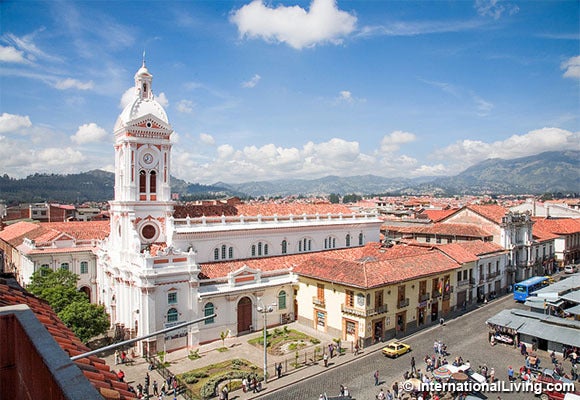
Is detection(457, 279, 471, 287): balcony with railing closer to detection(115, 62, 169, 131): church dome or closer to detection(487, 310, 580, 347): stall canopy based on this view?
detection(487, 310, 580, 347): stall canopy

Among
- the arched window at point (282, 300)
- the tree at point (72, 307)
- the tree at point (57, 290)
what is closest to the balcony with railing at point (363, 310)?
the arched window at point (282, 300)

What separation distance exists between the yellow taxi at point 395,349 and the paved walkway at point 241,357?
1.49 meters

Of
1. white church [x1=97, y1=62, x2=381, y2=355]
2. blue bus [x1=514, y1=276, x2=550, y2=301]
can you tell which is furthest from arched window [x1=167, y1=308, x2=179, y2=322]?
blue bus [x1=514, y1=276, x2=550, y2=301]

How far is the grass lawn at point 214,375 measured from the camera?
1039 inches

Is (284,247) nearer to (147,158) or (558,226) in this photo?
(147,158)

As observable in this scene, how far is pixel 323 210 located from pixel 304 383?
82.6 ft

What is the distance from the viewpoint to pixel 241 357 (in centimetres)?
3194

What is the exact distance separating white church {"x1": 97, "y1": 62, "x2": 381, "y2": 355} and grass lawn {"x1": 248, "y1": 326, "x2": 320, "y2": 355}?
89.1 inches

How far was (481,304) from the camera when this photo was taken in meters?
46.9

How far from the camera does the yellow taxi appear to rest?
104 feet

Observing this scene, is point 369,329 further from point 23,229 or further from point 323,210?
point 23,229

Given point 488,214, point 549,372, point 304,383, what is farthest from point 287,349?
point 488,214

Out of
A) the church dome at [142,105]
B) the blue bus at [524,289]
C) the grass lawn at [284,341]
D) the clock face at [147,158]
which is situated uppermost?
the church dome at [142,105]

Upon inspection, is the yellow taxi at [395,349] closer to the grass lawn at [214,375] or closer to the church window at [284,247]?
the grass lawn at [214,375]
